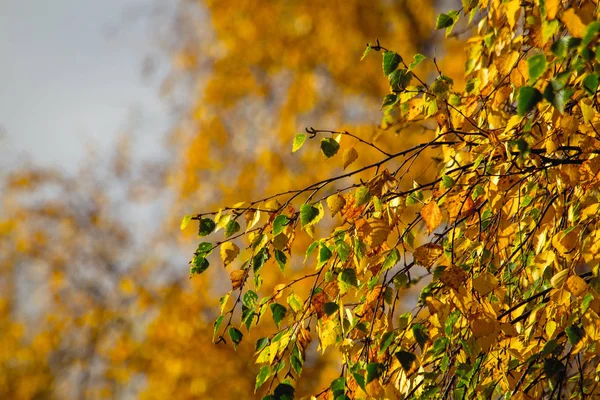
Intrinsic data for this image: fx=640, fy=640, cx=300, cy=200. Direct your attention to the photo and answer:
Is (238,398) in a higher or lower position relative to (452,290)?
higher

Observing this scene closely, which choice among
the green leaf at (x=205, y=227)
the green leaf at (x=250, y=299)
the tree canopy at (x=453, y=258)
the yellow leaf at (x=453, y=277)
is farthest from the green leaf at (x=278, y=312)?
the yellow leaf at (x=453, y=277)

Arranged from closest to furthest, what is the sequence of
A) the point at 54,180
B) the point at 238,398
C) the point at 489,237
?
the point at 489,237, the point at 238,398, the point at 54,180

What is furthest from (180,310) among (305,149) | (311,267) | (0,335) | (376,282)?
(0,335)

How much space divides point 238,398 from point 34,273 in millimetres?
5221

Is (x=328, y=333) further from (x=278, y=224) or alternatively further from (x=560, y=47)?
(x=560, y=47)

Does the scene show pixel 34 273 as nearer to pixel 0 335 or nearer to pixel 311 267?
pixel 0 335

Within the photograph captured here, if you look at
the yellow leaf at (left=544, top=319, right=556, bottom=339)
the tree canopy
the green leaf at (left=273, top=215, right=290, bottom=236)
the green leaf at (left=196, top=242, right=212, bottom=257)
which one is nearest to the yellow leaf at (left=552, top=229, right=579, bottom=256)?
the tree canopy

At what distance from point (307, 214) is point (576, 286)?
69 cm

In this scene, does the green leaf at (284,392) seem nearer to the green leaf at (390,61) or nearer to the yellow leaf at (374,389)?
the yellow leaf at (374,389)

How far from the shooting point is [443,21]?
6.67 feet

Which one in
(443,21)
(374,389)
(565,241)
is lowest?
(374,389)

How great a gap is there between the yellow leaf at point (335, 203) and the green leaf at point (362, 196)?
2.8 inches

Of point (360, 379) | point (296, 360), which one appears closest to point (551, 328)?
point (360, 379)

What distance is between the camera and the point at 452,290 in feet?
5.32
